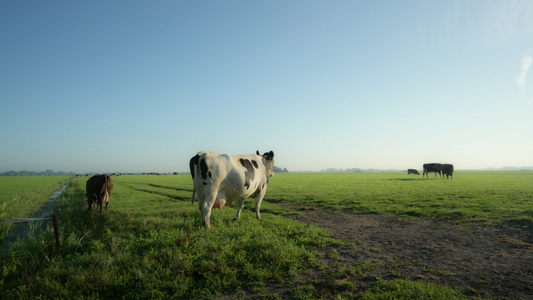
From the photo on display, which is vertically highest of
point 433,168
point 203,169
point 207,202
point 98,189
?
point 203,169

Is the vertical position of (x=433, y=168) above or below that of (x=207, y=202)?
above

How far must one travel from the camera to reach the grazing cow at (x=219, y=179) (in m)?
7.99

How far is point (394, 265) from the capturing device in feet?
18.3

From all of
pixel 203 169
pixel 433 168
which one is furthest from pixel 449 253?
pixel 433 168

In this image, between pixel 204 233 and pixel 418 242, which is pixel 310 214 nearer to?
pixel 418 242

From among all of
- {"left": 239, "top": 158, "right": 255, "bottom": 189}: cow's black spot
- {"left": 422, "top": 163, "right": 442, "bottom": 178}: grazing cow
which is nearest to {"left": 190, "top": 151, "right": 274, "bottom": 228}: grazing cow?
{"left": 239, "top": 158, "right": 255, "bottom": 189}: cow's black spot

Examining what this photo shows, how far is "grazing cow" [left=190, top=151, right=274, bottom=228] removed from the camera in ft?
26.2

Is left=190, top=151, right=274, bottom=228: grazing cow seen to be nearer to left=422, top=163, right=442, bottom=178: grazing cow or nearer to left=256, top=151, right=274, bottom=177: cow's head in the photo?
left=256, top=151, right=274, bottom=177: cow's head

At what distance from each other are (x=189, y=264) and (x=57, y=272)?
2.68 m

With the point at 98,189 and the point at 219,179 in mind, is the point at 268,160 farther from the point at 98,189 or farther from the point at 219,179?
the point at 98,189

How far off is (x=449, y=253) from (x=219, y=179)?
22.4 ft

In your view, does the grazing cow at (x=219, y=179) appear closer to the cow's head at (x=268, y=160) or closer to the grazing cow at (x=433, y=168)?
the cow's head at (x=268, y=160)

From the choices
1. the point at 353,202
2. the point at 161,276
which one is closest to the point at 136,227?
the point at 161,276

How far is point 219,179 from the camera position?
26.8ft
